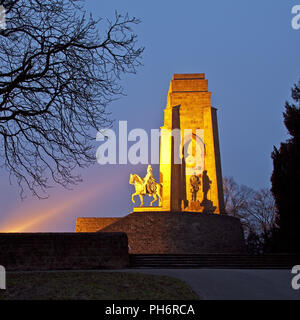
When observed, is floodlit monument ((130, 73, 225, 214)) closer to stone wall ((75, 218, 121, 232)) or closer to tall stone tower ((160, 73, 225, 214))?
tall stone tower ((160, 73, 225, 214))

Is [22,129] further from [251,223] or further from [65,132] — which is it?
[251,223]

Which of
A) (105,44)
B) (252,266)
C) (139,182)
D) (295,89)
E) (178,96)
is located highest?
(178,96)

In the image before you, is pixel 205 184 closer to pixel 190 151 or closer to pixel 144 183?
pixel 190 151

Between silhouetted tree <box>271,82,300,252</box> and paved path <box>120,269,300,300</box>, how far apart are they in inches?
266

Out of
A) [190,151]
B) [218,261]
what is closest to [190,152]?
[190,151]

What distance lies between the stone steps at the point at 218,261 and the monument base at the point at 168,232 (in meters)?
7.06

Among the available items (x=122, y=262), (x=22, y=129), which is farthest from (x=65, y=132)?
(x=122, y=262)

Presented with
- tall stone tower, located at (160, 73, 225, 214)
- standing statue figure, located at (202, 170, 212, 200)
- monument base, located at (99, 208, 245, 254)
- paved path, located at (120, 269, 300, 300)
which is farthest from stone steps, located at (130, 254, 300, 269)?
standing statue figure, located at (202, 170, 212, 200)

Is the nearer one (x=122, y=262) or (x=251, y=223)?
(x=122, y=262)

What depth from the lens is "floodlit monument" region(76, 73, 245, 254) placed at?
25391 mm

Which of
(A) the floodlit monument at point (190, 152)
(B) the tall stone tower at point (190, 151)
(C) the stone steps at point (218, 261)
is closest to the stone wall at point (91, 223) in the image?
(A) the floodlit monument at point (190, 152)

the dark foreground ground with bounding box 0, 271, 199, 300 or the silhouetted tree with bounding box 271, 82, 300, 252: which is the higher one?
the silhouetted tree with bounding box 271, 82, 300, 252

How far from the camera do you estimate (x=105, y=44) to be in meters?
10.8
